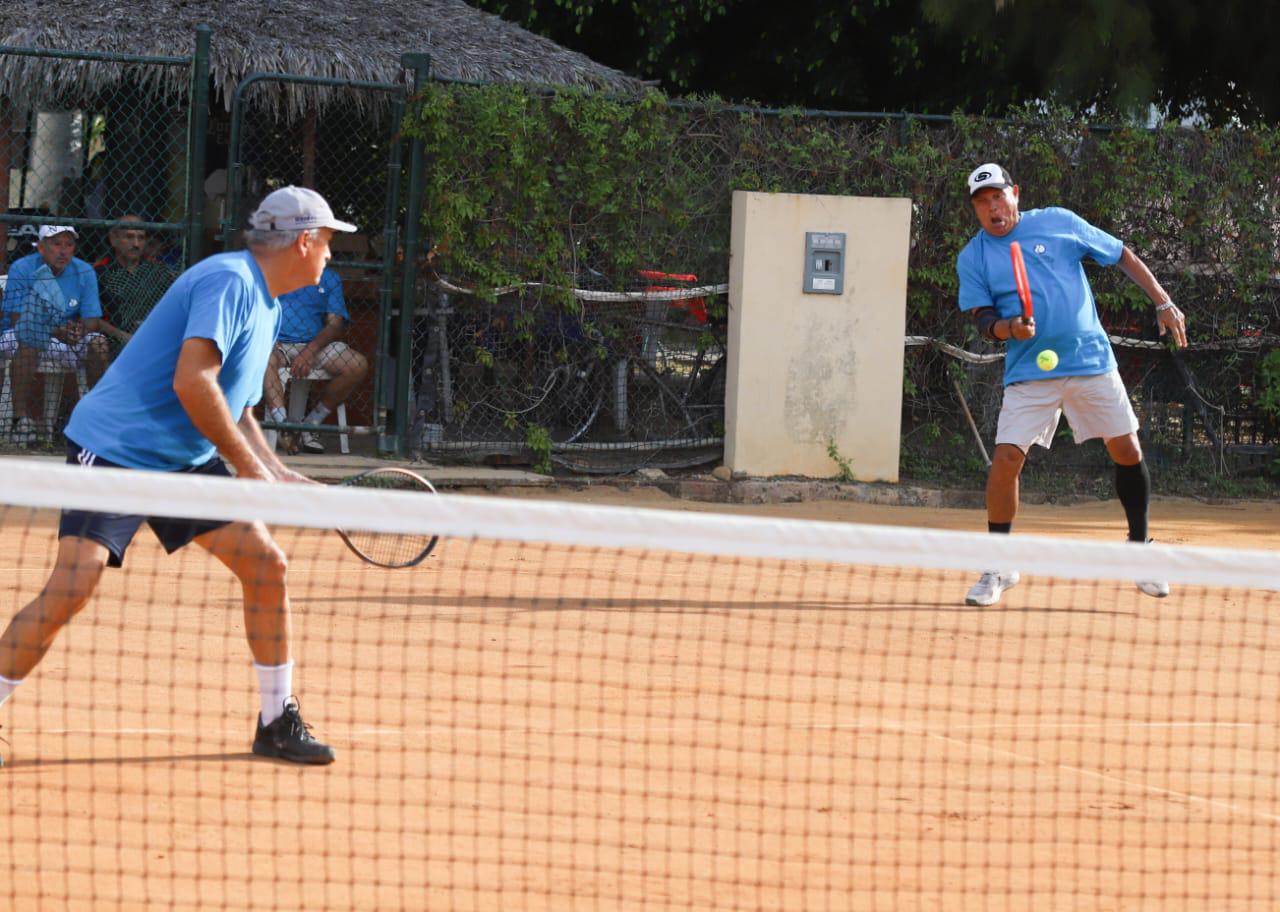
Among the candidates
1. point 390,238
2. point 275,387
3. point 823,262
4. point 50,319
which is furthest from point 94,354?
point 823,262

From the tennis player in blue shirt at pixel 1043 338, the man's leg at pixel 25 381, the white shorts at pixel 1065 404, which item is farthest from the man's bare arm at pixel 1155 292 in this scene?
the man's leg at pixel 25 381

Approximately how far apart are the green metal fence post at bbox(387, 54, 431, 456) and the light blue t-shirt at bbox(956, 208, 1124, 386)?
4.22 m

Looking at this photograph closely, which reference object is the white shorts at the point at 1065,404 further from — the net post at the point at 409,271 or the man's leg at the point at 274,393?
the man's leg at the point at 274,393

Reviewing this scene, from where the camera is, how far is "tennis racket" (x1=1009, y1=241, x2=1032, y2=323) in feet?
24.7

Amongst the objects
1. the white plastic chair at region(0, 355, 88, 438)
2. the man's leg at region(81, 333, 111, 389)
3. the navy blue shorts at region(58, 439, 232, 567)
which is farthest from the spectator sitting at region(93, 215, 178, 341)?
the navy blue shorts at region(58, 439, 232, 567)

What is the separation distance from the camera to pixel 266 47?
12.0 meters

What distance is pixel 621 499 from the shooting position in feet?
35.7

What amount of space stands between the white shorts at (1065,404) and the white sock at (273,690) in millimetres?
4002

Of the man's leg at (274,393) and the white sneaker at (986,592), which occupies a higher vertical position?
the man's leg at (274,393)

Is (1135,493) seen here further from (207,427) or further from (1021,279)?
(207,427)

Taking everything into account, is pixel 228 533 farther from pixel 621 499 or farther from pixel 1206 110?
pixel 1206 110

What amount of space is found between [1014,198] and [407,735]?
160 inches

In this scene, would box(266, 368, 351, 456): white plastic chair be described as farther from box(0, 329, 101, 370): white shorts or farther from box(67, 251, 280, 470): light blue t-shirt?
box(67, 251, 280, 470): light blue t-shirt

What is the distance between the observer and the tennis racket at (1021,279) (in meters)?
7.52
